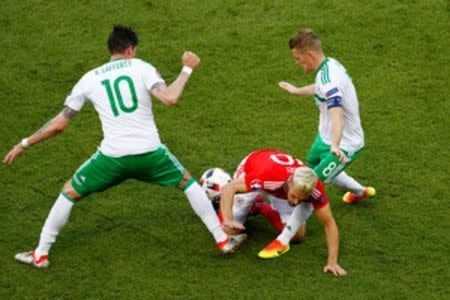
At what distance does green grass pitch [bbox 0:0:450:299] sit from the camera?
21.5ft

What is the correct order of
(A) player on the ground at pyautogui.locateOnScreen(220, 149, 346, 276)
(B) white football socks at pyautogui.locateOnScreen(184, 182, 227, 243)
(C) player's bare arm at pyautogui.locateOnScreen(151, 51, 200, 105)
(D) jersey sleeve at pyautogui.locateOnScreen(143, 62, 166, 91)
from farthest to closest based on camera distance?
(B) white football socks at pyautogui.locateOnScreen(184, 182, 227, 243)
(A) player on the ground at pyautogui.locateOnScreen(220, 149, 346, 276)
(D) jersey sleeve at pyautogui.locateOnScreen(143, 62, 166, 91)
(C) player's bare arm at pyautogui.locateOnScreen(151, 51, 200, 105)

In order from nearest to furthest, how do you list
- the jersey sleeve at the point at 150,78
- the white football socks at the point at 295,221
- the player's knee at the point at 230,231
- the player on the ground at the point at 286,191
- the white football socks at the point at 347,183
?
the jersey sleeve at the point at 150,78 < the player on the ground at the point at 286,191 < the white football socks at the point at 295,221 < the player's knee at the point at 230,231 < the white football socks at the point at 347,183

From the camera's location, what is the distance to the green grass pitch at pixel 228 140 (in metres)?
6.55

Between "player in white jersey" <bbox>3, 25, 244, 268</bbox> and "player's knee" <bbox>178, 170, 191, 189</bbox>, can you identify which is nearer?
"player in white jersey" <bbox>3, 25, 244, 268</bbox>

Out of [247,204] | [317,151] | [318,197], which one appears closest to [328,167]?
[317,151]

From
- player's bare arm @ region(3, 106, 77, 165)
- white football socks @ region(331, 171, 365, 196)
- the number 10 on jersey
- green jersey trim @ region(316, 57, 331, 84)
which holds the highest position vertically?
the number 10 on jersey

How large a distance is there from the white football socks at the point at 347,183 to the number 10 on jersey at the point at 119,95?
203 cm

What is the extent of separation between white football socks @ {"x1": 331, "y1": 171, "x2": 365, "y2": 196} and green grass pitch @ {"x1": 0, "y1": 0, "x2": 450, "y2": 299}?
0.19 m

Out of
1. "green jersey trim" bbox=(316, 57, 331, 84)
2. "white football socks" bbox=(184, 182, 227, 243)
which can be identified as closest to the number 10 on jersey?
"white football socks" bbox=(184, 182, 227, 243)

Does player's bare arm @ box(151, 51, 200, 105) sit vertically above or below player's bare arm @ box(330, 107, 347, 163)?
above

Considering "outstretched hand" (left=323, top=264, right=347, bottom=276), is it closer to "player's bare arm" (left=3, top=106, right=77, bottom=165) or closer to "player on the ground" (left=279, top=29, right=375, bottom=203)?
"player on the ground" (left=279, top=29, right=375, bottom=203)

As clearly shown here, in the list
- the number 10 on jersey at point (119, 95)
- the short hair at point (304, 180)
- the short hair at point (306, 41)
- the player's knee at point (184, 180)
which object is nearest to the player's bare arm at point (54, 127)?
the number 10 on jersey at point (119, 95)

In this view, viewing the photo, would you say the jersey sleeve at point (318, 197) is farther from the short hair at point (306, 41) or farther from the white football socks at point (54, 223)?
the white football socks at point (54, 223)

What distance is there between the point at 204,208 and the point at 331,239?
0.99 metres
